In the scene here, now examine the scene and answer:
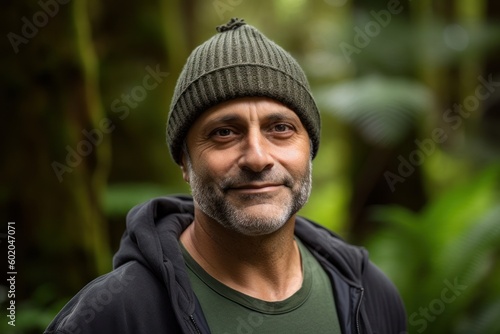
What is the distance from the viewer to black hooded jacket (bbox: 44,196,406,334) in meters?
1.98

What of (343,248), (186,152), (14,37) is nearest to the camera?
(186,152)

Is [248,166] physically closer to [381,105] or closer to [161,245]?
[161,245]

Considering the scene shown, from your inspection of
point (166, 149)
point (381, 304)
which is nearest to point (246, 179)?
point (381, 304)

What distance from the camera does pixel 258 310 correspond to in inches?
85.4

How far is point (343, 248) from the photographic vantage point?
8.57 ft

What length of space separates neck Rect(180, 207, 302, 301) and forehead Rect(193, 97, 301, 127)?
1.25 ft

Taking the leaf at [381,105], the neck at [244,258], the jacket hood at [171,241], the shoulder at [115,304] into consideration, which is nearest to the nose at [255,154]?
the neck at [244,258]

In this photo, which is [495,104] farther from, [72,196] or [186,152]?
[186,152]

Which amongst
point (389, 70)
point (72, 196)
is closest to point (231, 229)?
point (72, 196)

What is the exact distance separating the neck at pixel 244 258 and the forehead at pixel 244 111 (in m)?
0.38

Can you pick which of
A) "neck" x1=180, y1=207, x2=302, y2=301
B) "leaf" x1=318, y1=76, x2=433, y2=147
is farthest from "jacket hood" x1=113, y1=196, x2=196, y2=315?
"leaf" x1=318, y1=76, x2=433, y2=147

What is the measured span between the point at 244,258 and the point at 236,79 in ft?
2.18

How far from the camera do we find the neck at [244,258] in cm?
226

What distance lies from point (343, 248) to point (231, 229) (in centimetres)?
62
